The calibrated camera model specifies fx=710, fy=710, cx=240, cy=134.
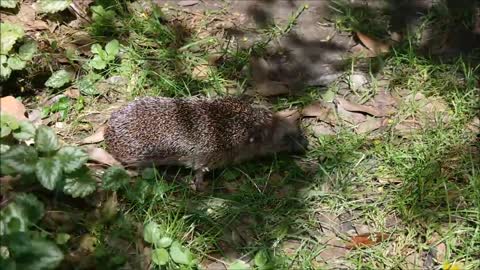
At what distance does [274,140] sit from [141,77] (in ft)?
3.69

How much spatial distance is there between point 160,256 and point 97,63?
1797 millimetres

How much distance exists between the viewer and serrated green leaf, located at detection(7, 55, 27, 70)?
4.63m

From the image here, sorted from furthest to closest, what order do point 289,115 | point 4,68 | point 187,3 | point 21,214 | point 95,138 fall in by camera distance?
point 187,3 < point 289,115 < point 95,138 < point 4,68 < point 21,214

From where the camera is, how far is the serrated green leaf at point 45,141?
363cm

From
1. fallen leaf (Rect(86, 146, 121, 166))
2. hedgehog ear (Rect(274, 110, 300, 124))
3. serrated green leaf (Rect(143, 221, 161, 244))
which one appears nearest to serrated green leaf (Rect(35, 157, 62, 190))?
serrated green leaf (Rect(143, 221, 161, 244))

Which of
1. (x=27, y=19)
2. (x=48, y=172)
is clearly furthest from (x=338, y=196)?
(x=27, y=19)

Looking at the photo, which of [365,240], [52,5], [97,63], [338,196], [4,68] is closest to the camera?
[365,240]

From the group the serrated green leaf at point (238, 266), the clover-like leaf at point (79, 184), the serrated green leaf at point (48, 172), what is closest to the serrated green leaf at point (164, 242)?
the serrated green leaf at point (238, 266)

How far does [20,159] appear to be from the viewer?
3.58 meters

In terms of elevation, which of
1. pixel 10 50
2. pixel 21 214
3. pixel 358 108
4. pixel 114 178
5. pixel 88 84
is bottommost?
pixel 358 108

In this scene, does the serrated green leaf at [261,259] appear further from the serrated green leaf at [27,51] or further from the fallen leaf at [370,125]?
the serrated green leaf at [27,51]

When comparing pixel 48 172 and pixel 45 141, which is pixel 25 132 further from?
pixel 48 172

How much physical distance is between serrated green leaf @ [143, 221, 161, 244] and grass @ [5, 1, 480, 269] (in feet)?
0.23

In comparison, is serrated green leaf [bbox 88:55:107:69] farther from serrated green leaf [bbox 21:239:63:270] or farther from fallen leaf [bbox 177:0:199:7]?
serrated green leaf [bbox 21:239:63:270]
